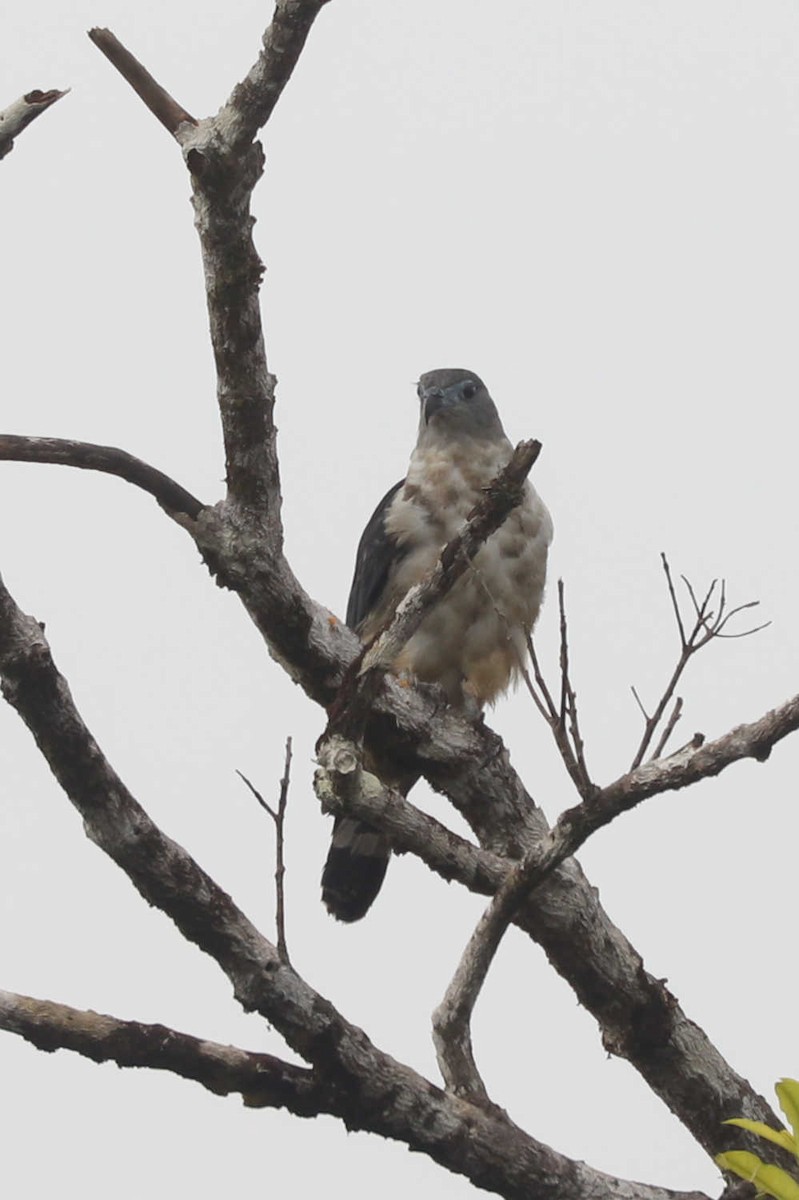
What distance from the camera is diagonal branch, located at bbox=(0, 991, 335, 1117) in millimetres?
3615

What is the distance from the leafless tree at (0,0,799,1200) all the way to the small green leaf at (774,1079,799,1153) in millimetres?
676

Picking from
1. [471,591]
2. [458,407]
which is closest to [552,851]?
[471,591]

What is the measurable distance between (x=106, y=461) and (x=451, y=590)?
6.54 feet

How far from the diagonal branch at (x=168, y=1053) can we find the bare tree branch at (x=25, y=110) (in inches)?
80.7

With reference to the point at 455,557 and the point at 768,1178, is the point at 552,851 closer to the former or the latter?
the point at 455,557

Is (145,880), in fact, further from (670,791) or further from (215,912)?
(670,791)

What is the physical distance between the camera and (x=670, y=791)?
367 cm

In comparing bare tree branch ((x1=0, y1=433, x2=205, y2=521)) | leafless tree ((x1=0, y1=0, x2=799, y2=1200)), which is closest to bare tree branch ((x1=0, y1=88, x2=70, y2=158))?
leafless tree ((x1=0, y1=0, x2=799, y2=1200))

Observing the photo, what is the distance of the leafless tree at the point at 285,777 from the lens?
369 cm

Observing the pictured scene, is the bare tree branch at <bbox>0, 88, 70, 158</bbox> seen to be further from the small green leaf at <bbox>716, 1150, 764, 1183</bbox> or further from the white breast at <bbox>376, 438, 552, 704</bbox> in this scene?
the small green leaf at <bbox>716, 1150, 764, 1183</bbox>

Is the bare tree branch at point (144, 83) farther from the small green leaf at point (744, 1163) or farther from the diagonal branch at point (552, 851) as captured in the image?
the small green leaf at point (744, 1163)

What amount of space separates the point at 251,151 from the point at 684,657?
5.47 feet

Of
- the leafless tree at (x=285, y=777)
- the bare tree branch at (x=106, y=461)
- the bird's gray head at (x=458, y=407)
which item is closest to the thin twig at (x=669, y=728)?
the leafless tree at (x=285, y=777)

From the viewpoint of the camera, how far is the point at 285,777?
3.88m
